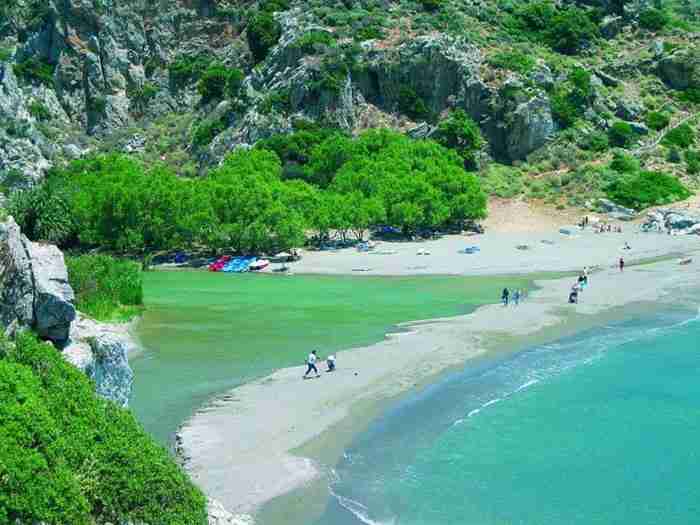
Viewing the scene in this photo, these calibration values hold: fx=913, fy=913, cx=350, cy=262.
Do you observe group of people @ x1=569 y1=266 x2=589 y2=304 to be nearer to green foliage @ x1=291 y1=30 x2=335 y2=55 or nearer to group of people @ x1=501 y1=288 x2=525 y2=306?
group of people @ x1=501 y1=288 x2=525 y2=306

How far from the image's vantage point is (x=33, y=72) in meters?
124

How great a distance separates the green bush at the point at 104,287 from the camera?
168ft

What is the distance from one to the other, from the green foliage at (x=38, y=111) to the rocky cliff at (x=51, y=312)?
334ft

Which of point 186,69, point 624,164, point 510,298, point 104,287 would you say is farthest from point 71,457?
point 186,69

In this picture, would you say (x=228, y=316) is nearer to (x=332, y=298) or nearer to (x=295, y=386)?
(x=332, y=298)

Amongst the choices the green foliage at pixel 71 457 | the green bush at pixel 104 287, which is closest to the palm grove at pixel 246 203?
the green bush at pixel 104 287

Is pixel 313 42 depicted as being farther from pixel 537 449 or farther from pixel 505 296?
pixel 537 449

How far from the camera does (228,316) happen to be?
53.5 meters

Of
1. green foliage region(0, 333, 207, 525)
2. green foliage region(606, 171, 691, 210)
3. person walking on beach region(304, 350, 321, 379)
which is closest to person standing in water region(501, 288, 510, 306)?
person walking on beach region(304, 350, 321, 379)

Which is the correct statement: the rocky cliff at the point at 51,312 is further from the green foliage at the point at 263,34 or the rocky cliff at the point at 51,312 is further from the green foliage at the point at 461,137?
the green foliage at the point at 263,34

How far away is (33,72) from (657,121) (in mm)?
82136

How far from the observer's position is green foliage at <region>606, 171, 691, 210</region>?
3698 inches

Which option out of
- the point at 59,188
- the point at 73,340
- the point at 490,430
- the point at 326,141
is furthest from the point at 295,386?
the point at 326,141

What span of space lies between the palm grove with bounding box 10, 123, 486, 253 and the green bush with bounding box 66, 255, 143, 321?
849 inches
